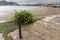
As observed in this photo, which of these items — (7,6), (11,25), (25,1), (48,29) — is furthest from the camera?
(25,1)

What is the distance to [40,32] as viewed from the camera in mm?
6395

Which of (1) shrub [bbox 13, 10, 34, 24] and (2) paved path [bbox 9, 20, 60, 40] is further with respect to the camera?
(1) shrub [bbox 13, 10, 34, 24]

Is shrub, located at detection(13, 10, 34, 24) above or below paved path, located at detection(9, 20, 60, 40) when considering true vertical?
above

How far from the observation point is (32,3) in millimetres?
13180

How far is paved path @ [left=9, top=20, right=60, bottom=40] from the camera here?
5.92 m

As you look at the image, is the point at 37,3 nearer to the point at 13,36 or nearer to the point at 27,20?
the point at 27,20

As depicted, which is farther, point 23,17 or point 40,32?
point 23,17

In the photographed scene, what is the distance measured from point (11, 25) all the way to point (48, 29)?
5.56ft

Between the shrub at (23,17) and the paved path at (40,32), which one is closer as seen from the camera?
the paved path at (40,32)

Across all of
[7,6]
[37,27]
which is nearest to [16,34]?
[37,27]

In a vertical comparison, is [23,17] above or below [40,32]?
above

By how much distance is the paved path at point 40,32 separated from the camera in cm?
592

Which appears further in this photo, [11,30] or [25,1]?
[25,1]

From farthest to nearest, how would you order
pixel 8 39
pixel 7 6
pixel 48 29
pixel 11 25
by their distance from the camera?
pixel 7 6 < pixel 11 25 < pixel 48 29 < pixel 8 39
